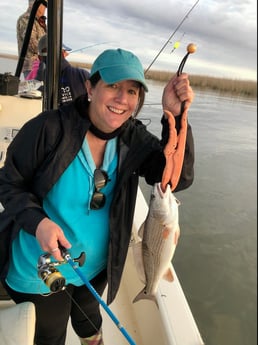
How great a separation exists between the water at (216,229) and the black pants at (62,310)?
29.5 inches

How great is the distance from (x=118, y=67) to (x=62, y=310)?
3.56ft

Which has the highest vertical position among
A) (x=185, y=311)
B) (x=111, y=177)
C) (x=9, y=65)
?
(x=9, y=65)

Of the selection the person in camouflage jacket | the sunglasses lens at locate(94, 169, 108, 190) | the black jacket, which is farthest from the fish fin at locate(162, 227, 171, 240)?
the person in camouflage jacket

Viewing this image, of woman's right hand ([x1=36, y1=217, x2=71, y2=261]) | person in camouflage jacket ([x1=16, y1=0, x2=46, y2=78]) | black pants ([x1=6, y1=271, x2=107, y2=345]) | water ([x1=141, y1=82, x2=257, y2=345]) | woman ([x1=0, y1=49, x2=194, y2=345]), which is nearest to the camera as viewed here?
woman's right hand ([x1=36, y1=217, x2=71, y2=261])

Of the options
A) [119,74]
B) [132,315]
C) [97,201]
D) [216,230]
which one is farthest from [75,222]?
[216,230]

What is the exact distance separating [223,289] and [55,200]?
298 cm

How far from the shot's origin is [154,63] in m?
2.51

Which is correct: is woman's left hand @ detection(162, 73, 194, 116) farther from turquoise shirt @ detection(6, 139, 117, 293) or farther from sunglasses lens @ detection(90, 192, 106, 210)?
sunglasses lens @ detection(90, 192, 106, 210)

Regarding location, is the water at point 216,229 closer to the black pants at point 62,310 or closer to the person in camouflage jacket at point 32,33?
the person in camouflage jacket at point 32,33

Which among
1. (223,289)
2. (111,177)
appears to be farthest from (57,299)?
(223,289)

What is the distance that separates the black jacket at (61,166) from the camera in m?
1.28

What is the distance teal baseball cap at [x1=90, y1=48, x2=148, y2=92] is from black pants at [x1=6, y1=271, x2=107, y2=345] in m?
0.89

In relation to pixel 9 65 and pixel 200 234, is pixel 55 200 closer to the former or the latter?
pixel 9 65

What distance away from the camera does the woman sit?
127 cm
